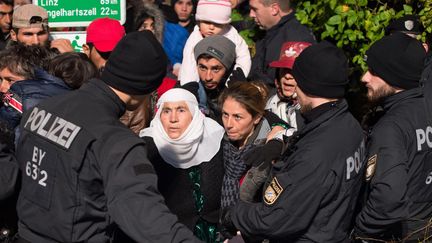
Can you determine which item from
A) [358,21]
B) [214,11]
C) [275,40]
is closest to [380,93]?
[358,21]

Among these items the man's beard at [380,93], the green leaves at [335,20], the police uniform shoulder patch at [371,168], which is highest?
the man's beard at [380,93]

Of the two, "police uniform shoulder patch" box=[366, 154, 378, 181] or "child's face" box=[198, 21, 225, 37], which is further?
"child's face" box=[198, 21, 225, 37]

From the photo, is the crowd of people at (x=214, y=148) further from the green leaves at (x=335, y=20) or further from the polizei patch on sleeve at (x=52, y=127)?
the green leaves at (x=335, y=20)

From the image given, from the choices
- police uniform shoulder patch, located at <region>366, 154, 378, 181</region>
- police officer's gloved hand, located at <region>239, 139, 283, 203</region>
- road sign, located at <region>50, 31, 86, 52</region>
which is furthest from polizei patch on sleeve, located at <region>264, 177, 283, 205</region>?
road sign, located at <region>50, 31, 86, 52</region>

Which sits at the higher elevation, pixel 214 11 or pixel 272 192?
pixel 272 192

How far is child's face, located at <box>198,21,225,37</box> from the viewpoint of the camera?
7340 mm

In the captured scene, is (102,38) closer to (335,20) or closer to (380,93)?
(335,20)

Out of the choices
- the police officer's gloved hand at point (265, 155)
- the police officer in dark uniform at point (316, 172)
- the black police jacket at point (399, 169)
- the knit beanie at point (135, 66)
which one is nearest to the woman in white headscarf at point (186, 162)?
the police officer's gloved hand at point (265, 155)

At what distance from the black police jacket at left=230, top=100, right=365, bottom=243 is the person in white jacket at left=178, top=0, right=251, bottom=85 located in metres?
2.89

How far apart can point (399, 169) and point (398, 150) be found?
125 mm

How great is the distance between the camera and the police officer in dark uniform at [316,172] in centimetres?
407

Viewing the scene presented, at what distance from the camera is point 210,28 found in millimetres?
7340

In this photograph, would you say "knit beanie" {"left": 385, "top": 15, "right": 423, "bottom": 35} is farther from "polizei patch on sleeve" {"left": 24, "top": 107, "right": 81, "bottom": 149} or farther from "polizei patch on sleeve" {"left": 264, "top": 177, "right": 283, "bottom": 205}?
"polizei patch on sleeve" {"left": 24, "top": 107, "right": 81, "bottom": 149}

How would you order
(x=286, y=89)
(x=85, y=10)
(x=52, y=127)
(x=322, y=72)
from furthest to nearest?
(x=85, y=10)
(x=286, y=89)
(x=322, y=72)
(x=52, y=127)
